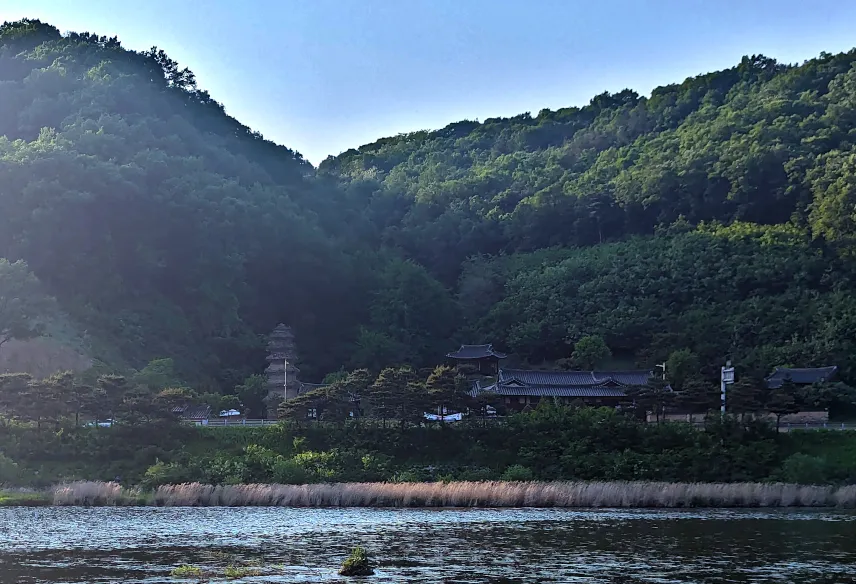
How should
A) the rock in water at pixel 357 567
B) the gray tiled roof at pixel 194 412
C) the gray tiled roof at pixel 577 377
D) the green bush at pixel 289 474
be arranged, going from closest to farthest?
the rock in water at pixel 357 567 < the green bush at pixel 289 474 < the gray tiled roof at pixel 194 412 < the gray tiled roof at pixel 577 377

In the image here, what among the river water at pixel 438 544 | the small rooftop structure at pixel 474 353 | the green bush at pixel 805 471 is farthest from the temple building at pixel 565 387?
the river water at pixel 438 544

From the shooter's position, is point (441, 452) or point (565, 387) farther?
point (565, 387)

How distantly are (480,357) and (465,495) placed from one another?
106 ft

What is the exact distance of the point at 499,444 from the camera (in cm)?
3978

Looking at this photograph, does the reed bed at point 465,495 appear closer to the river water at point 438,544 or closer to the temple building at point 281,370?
the river water at point 438,544

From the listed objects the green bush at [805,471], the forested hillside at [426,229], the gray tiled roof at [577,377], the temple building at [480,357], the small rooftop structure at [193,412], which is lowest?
the green bush at [805,471]

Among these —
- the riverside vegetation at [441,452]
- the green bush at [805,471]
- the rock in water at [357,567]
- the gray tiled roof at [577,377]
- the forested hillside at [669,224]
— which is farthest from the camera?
the forested hillside at [669,224]

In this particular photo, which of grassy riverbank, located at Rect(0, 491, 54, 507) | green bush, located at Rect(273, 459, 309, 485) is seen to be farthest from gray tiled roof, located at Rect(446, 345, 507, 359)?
grassy riverbank, located at Rect(0, 491, 54, 507)

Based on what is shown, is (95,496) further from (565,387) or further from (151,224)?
(151,224)

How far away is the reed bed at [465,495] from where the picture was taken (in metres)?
31.0

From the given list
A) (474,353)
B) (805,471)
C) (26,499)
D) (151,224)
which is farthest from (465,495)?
(151,224)

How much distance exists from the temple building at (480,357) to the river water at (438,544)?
33.3 metres

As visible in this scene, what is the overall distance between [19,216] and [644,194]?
153 ft

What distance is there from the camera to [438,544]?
22344 millimetres
